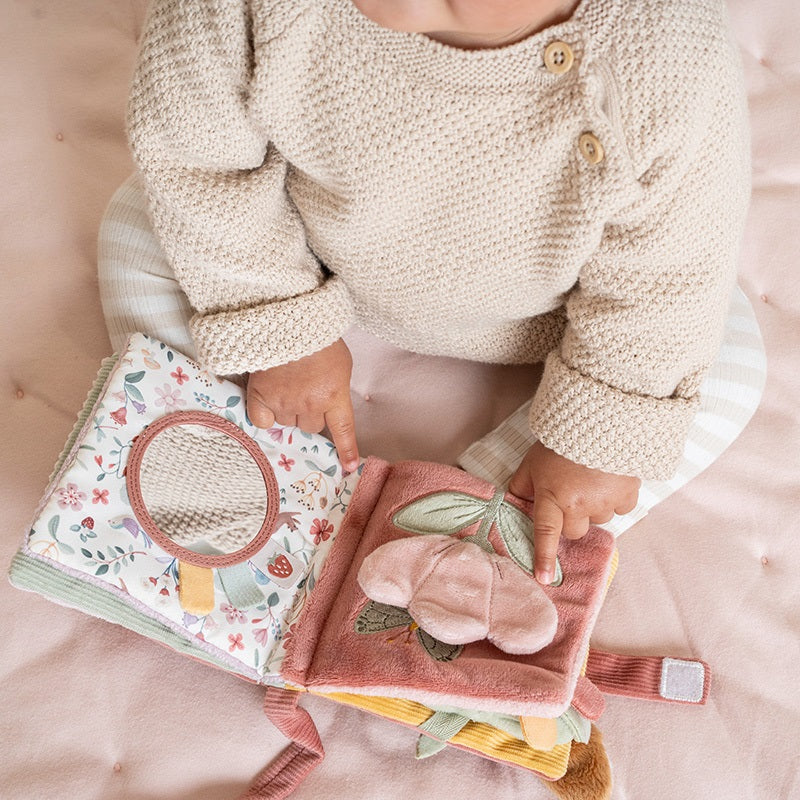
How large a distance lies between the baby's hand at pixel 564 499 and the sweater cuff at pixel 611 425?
0.03 meters

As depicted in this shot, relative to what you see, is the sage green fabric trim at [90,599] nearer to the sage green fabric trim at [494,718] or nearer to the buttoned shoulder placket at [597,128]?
the sage green fabric trim at [494,718]

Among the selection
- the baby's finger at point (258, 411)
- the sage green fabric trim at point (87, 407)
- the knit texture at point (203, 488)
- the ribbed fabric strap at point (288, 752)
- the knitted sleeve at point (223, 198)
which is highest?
the knitted sleeve at point (223, 198)

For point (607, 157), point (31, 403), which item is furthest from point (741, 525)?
point (31, 403)

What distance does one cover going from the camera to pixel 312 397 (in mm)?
787

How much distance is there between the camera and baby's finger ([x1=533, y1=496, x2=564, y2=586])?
2.38 ft

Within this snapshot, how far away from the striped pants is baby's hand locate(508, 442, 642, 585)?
0.22ft

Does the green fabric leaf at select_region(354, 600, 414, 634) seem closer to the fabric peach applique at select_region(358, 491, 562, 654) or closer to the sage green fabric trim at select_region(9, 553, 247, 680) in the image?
the fabric peach applique at select_region(358, 491, 562, 654)

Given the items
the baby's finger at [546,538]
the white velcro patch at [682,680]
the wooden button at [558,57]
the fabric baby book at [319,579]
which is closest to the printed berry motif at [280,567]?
the fabric baby book at [319,579]

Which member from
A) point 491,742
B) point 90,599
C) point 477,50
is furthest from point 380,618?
point 477,50

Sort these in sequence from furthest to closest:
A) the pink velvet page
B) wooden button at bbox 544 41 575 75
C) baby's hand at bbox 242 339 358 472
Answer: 1. baby's hand at bbox 242 339 358 472
2. the pink velvet page
3. wooden button at bbox 544 41 575 75

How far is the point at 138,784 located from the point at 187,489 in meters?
0.26

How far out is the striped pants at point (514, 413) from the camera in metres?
0.81

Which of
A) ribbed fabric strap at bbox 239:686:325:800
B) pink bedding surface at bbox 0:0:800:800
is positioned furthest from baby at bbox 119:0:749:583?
ribbed fabric strap at bbox 239:686:325:800

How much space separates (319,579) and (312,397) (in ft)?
0.55
